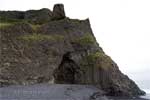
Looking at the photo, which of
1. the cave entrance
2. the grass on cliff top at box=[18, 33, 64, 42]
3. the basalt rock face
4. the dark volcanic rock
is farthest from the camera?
the dark volcanic rock

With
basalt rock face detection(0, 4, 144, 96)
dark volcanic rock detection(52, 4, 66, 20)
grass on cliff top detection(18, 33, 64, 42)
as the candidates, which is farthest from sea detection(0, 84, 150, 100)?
dark volcanic rock detection(52, 4, 66, 20)

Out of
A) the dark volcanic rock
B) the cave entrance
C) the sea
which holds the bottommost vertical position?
the sea

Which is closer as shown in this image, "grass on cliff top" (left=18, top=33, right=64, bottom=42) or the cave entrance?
"grass on cliff top" (left=18, top=33, right=64, bottom=42)

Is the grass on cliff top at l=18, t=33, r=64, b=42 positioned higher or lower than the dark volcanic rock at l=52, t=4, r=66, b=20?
lower

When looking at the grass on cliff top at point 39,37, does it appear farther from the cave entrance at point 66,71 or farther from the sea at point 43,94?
→ the sea at point 43,94

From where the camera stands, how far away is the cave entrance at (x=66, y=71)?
350 ft

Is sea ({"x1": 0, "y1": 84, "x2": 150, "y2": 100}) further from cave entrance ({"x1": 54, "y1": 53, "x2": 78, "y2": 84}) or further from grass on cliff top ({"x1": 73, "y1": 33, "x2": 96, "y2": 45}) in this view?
grass on cliff top ({"x1": 73, "y1": 33, "x2": 96, "y2": 45})

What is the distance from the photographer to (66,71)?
108375 mm

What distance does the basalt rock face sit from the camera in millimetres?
93625

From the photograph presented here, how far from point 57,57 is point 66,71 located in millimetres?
6726

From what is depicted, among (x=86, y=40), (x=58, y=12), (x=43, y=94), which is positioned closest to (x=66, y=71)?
(x=86, y=40)

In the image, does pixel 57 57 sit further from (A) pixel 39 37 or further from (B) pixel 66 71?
(B) pixel 66 71

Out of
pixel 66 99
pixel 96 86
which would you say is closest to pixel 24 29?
pixel 96 86

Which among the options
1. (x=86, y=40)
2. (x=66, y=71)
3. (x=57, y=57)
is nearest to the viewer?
(x=57, y=57)
